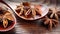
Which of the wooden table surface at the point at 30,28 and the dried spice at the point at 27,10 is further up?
the dried spice at the point at 27,10

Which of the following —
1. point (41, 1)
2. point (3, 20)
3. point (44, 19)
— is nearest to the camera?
point (3, 20)

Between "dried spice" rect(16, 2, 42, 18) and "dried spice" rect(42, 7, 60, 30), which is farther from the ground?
"dried spice" rect(16, 2, 42, 18)

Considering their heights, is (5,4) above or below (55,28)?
above

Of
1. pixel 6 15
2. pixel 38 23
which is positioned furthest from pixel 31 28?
pixel 6 15

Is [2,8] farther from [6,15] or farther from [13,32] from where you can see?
[13,32]

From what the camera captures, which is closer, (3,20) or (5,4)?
(3,20)

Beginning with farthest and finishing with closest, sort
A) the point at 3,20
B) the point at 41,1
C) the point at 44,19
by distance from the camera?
the point at 41,1 → the point at 44,19 → the point at 3,20

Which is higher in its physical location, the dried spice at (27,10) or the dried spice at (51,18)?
the dried spice at (27,10)

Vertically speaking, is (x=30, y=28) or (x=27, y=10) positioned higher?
(x=27, y=10)
